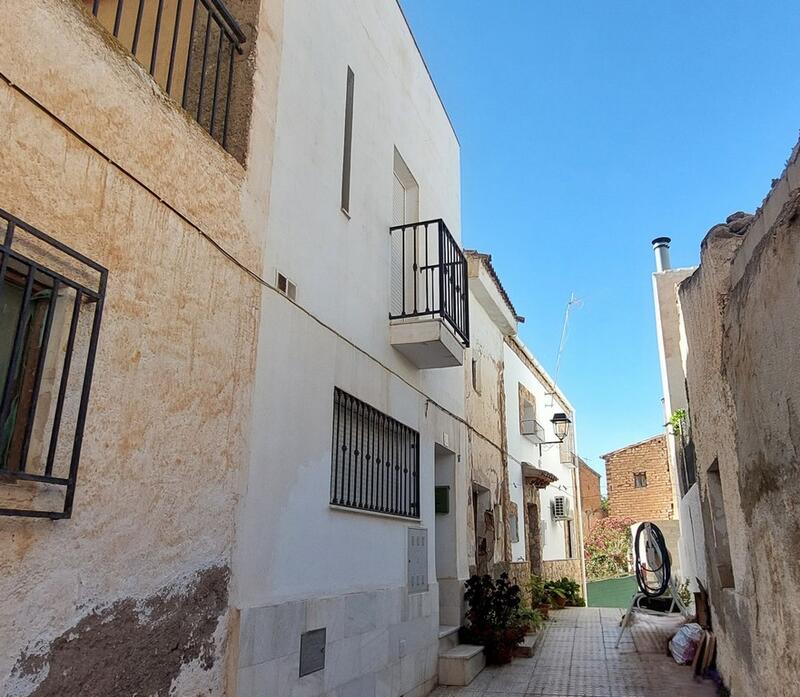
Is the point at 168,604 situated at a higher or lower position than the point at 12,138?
lower

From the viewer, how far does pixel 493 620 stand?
A: 27.8 feet

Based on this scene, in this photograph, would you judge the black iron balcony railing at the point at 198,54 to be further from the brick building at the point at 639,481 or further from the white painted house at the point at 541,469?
the brick building at the point at 639,481

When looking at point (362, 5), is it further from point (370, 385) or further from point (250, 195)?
point (370, 385)

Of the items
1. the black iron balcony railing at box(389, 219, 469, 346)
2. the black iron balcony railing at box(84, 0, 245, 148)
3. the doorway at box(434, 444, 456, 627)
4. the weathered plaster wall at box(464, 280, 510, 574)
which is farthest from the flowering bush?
the black iron balcony railing at box(84, 0, 245, 148)

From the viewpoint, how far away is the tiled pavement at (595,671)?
6.83 metres

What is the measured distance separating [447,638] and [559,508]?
32.3 ft

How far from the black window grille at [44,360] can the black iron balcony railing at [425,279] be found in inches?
160

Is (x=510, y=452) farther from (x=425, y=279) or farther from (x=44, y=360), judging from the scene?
(x=44, y=360)

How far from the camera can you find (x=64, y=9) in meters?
3.21

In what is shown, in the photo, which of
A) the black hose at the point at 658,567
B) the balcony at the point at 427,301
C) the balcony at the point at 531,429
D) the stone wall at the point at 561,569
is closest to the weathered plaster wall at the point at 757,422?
the balcony at the point at 427,301

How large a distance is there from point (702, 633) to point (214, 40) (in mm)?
7807

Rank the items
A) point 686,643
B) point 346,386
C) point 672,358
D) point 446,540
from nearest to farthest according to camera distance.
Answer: point 346,386, point 686,643, point 446,540, point 672,358

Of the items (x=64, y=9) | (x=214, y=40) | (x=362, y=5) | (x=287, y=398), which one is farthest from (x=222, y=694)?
(x=362, y=5)

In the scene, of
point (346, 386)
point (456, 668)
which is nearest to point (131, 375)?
point (346, 386)
